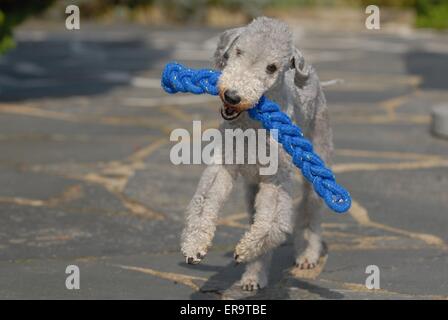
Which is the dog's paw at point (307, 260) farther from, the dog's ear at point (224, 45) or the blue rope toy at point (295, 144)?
the dog's ear at point (224, 45)

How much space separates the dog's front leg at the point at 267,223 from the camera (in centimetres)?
545

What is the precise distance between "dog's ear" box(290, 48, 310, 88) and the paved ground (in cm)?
125

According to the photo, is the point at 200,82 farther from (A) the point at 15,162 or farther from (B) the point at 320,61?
(B) the point at 320,61

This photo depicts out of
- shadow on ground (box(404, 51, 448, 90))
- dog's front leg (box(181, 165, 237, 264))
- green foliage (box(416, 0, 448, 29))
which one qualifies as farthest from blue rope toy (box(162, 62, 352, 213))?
green foliage (box(416, 0, 448, 29))

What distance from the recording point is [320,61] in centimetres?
1916

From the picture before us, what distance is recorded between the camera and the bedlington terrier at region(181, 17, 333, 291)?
5258 millimetres

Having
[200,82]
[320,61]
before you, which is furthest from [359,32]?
[200,82]

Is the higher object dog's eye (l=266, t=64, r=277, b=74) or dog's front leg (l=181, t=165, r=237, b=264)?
dog's eye (l=266, t=64, r=277, b=74)

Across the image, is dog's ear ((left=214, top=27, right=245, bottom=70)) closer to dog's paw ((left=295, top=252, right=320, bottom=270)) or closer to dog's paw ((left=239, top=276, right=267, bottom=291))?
dog's paw ((left=239, top=276, right=267, bottom=291))

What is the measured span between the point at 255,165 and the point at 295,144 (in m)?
0.29

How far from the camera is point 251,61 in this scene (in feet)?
17.5

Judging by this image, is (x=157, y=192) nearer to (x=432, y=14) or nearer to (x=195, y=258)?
(x=195, y=258)

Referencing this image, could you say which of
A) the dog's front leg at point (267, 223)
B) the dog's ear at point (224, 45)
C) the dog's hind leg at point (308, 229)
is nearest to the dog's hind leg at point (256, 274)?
the dog's front leg at point (267, 223)

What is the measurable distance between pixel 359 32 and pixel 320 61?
7769mm
